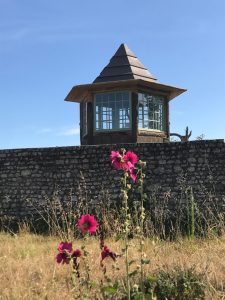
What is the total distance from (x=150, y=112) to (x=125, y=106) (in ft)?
2.95

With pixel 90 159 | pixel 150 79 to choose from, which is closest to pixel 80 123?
pixel 150 79

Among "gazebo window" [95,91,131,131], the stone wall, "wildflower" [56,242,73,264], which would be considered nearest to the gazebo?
"gazebo window" [95,91,131,131]

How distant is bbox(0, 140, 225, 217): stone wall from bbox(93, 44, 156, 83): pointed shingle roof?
150 inches

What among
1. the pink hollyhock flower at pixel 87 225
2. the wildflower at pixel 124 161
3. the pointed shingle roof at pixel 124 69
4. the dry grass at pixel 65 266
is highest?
the pointed shingle roof at pixel 124 69

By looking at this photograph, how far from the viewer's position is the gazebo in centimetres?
1359

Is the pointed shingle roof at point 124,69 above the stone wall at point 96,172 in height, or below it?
above

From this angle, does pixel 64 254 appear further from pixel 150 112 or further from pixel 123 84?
pixel 150 112

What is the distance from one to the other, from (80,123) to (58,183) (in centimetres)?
449

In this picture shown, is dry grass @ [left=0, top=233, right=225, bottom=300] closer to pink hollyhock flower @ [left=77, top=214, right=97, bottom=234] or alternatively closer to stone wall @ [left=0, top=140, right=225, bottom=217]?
pink hollyhock flower @ [left=77, top=214, right=97, bottom=234]

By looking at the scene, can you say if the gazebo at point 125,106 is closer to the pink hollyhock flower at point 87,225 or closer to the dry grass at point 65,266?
the dry grass at point 65,266

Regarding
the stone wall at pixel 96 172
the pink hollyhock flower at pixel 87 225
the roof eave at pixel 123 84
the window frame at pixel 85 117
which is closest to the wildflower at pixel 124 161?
the pink hollyhock flower at pixel 87 225

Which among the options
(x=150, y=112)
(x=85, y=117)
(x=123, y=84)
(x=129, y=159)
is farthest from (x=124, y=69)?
(x=129, y=159)

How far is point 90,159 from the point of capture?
36.2 ft

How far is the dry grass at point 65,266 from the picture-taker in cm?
435
